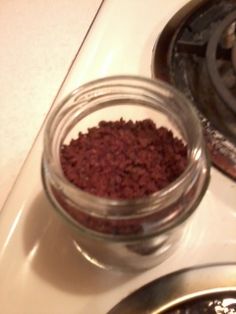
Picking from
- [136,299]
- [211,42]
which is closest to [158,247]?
[136,299]

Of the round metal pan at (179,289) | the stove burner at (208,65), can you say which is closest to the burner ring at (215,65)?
the stove burner at (208,65)

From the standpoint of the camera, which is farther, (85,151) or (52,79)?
(52,79)

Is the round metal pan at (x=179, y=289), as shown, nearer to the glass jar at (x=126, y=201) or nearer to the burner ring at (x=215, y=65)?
the glass jar at (x=126, y=201)

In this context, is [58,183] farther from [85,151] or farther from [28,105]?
[28,105]

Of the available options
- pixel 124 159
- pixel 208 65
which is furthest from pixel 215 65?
pixel 124 159

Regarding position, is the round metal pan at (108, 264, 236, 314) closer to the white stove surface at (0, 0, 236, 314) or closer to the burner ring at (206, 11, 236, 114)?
the white stove surface at (0, 0, 236, 314)

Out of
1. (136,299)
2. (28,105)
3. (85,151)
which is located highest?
(28,105)
